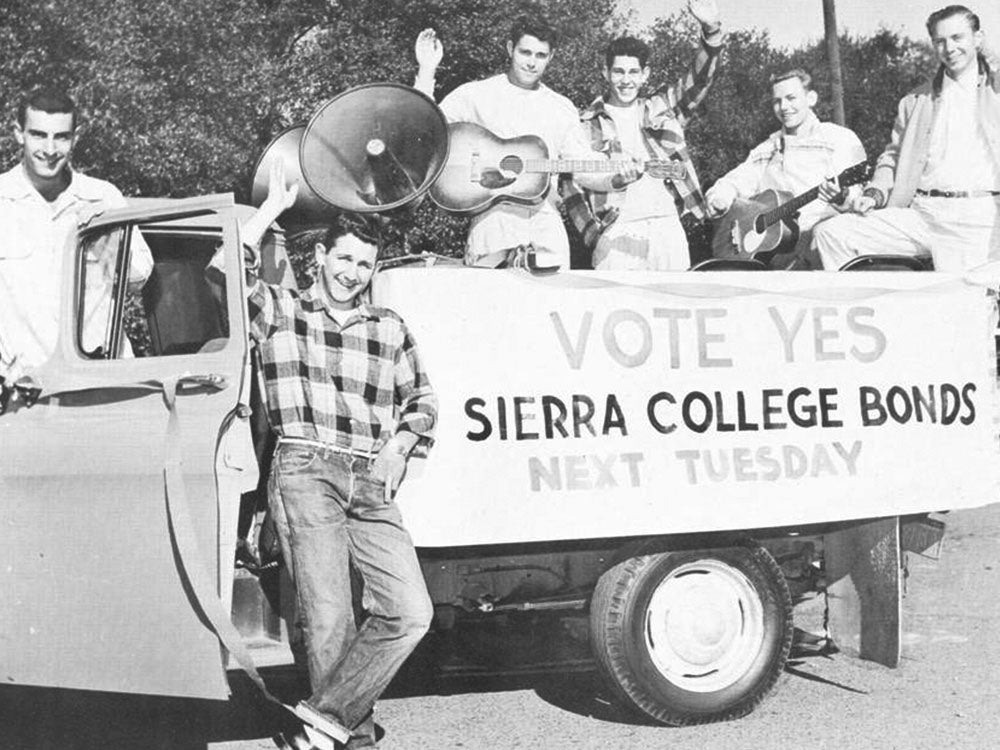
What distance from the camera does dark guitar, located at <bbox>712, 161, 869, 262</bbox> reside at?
23.9 feet

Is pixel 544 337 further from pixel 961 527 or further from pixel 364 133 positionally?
pixel 961 527

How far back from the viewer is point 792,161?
24.4 ft

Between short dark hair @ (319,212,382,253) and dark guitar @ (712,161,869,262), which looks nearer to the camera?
short dark hair @ (319,212,382,253)

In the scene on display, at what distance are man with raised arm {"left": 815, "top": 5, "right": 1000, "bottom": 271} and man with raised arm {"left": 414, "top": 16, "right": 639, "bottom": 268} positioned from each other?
1.08 m

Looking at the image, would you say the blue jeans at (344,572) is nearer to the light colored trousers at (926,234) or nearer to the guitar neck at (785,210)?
the light colored trousers at (926,234)

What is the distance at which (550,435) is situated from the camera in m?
5.05

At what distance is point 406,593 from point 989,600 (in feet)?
13.0

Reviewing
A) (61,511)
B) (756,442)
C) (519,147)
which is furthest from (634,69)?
(61,511)

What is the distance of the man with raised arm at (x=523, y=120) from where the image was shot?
657 cm

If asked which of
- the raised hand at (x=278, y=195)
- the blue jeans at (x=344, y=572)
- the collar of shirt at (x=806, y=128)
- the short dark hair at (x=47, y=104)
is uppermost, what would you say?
the short dark hair at (x=47, y=104)

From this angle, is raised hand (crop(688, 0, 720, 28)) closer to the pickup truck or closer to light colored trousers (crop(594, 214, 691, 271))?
light colored trousers (crop(594, 214, 691, 271))

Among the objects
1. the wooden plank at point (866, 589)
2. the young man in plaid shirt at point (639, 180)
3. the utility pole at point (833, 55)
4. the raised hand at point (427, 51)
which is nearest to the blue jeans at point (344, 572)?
the wooden plank at point (866, 589)

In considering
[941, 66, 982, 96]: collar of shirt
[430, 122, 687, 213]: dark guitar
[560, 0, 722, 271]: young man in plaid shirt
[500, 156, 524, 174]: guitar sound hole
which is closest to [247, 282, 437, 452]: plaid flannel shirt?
[430, 122, 687, 213]: dark guitar

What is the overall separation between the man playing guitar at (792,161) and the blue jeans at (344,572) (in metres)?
3.19
